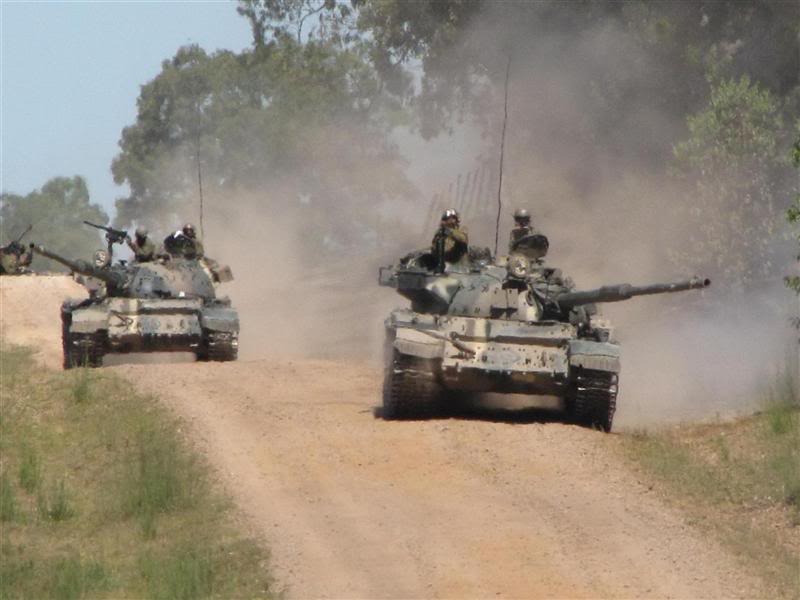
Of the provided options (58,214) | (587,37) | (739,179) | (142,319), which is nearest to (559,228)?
(587,37)

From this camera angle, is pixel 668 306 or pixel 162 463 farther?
pixel 668 306

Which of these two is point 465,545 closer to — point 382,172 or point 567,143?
point 567,143

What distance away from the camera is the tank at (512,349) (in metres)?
18.4

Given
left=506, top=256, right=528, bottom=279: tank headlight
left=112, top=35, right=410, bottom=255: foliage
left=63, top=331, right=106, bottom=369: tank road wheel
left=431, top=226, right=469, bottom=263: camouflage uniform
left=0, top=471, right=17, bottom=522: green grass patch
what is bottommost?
left=0, top=471, right=17, bottom=522: green grass patch

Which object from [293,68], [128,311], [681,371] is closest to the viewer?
[128,311]

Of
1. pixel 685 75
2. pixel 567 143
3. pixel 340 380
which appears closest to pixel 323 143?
pixel 567 143

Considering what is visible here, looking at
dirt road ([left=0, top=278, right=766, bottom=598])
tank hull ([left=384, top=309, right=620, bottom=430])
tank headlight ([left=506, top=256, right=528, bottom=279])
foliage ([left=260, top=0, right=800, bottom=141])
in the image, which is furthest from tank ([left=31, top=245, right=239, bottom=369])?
foliage ([left=260, top=0, right=800, bottom=141])

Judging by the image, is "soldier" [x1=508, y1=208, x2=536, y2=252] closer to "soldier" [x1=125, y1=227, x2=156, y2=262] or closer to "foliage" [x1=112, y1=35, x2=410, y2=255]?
"soldier" [x1=125, y1=227, x2=156, y2=262]

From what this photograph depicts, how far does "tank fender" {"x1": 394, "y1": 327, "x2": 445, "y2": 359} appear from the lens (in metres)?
18.2

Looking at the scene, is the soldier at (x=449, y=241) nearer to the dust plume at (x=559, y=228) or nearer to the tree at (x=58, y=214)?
the dust plume at (x=559, y=228)

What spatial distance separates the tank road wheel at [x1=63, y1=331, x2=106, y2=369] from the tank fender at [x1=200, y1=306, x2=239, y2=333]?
1.38m

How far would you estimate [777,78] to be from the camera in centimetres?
3831

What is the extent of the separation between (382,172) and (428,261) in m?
37.9

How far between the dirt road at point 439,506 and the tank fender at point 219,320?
3.85 m
